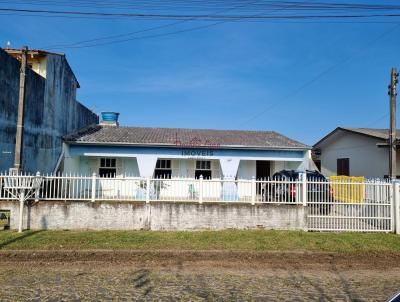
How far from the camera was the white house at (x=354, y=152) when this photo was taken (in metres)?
18.6

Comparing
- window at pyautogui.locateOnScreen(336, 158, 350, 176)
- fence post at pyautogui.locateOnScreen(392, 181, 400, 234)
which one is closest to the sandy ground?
fence post at pyautogui.locateOnScreen(392, 181, 400, 234)

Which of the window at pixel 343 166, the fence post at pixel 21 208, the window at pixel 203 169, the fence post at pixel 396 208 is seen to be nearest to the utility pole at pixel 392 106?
the fence post at pixel 396 208

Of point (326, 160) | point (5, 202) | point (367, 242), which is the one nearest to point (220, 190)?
point (367, 242)

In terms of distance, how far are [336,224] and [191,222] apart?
184 inches

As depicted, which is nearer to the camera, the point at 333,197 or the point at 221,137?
the point at 333,197

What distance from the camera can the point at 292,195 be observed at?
443 inches

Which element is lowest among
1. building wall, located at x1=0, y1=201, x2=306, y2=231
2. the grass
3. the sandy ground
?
the sandy ground

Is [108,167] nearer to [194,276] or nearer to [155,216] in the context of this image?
[155,216]

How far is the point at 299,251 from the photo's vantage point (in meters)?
8.61

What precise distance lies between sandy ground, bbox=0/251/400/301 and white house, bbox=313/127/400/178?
10.8m

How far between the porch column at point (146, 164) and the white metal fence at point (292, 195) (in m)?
5.20

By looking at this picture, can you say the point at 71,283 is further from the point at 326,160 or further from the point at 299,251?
the point at 326,160

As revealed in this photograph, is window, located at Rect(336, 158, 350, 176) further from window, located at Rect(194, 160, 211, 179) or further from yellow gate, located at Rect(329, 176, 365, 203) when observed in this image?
yellow gate, located at Rect(329, 176, 365, 203)

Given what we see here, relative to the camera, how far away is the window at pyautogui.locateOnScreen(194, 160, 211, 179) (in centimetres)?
1834
